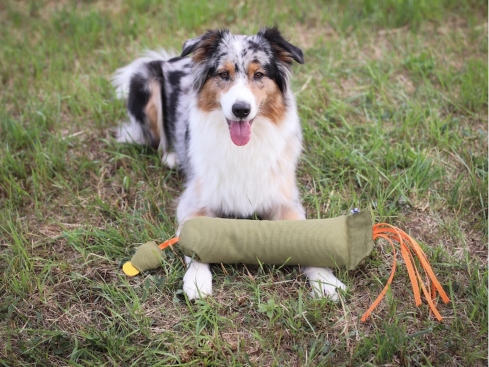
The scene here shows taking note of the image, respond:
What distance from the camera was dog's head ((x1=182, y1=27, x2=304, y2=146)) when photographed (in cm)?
295

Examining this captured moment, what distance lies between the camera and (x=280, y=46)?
312 cm

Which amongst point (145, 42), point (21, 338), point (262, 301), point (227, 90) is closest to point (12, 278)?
point (21, 338)

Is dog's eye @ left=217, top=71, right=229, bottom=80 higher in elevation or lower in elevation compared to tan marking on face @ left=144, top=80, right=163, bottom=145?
higher

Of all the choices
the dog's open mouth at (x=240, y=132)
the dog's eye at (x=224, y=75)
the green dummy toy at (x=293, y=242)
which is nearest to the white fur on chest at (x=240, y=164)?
the dog's open mouth at (x=240, y=132)

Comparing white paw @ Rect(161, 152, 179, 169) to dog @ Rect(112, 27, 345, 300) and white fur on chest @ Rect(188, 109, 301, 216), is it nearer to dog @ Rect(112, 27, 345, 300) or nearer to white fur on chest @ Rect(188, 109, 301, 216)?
dog @ Rect(112, 27, 345, 300)

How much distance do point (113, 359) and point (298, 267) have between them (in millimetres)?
1182

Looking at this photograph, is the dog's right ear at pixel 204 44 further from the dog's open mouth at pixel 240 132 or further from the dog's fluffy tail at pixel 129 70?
the dog's fluffy tail at pixel 129 70

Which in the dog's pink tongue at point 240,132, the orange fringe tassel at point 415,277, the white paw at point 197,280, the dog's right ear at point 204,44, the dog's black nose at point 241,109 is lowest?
the white paw at point 197,280

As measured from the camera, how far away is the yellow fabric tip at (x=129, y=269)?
2.99 metres

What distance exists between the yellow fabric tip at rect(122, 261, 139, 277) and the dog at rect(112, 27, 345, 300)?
0.35m

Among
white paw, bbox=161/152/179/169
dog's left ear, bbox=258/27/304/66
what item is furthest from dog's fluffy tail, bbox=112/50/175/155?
dog's left ear, bbox=258/27/304/66

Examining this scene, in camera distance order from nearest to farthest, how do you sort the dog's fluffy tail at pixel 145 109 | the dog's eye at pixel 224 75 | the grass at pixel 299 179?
the grass at pixel 299 179, the dog's eye at pixel 224 75, the dog's fluffy tail at pixel 145 109

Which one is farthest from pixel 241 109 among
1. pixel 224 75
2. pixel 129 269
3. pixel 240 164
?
pixel 129 269

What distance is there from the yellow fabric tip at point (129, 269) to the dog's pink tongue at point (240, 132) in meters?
1.00
